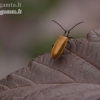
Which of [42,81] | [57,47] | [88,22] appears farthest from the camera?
[88,22]

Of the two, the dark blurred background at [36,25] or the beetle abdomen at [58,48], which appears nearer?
the beetle abdomen at [58,48]

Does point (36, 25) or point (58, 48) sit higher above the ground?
point (58, 48)

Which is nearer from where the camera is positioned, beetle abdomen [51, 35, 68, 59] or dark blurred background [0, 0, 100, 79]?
beetle abdomen [51, 35, 68, 59]

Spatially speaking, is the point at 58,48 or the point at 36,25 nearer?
the point at 58,48

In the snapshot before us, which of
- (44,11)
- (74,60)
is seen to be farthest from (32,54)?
(74,60)

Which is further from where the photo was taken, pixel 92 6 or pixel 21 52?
pixel 92 6

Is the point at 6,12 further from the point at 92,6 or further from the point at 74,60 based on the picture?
the point at 74,60

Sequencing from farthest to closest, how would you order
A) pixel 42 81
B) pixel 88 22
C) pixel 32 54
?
pixel 88 22, pixel 32 54, pixel 42 81

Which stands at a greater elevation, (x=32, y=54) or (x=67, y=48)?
(x=67, y=48)
